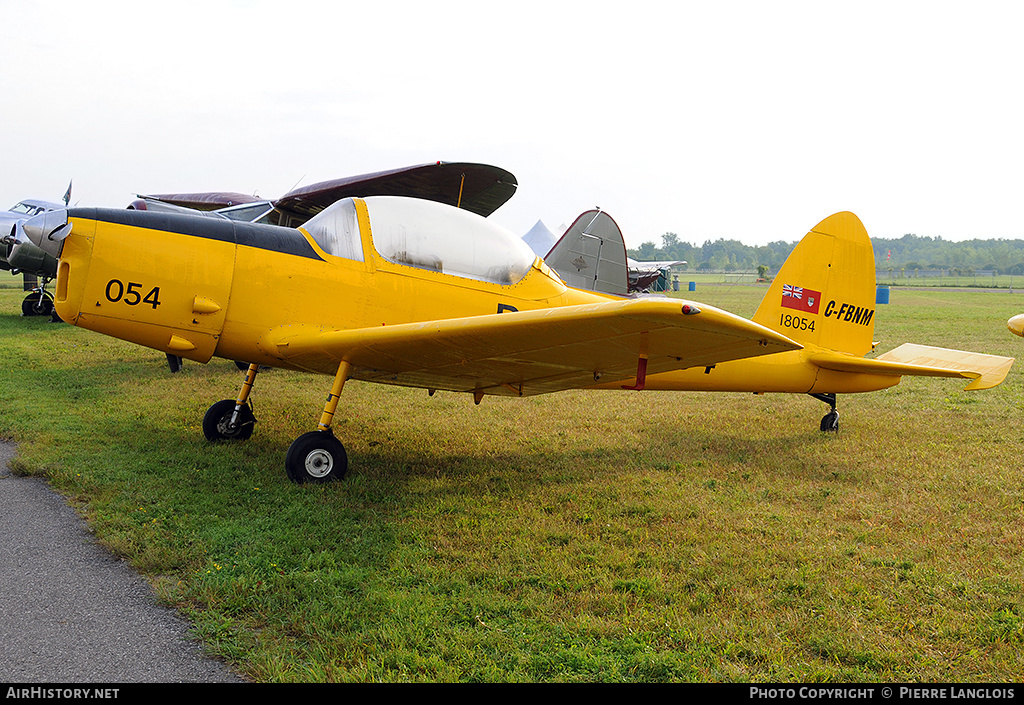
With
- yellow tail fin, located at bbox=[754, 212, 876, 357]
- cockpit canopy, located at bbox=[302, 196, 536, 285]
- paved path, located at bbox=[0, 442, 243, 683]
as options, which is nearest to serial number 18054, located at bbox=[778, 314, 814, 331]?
yellow tail fin, located at bbox=[754, 212, 876, 357]

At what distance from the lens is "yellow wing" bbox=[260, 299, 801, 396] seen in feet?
10.5

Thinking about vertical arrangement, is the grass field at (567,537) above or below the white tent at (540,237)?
below

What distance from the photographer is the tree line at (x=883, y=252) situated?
144500 mm

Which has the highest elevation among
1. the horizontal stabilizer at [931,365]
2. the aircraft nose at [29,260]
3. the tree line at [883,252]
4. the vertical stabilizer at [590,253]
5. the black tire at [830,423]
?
the tree line at [883,252]

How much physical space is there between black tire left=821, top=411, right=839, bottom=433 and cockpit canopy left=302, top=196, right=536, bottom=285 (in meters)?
3.54

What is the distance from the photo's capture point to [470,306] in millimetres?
5066

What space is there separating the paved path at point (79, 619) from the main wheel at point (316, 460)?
1.23m

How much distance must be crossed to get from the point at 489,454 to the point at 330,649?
10.4 ft

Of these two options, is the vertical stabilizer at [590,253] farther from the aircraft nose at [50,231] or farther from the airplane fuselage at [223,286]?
the aircraft nose at [50,231]

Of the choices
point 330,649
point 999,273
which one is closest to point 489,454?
point 330,649

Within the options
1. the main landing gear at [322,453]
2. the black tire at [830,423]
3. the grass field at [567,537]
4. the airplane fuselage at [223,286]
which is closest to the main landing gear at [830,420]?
the black tire at [830,423]

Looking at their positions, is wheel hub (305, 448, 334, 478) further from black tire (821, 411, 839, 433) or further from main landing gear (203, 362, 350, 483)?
black tire (821, 411, 839, 433)

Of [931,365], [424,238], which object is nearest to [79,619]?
[424,238]
